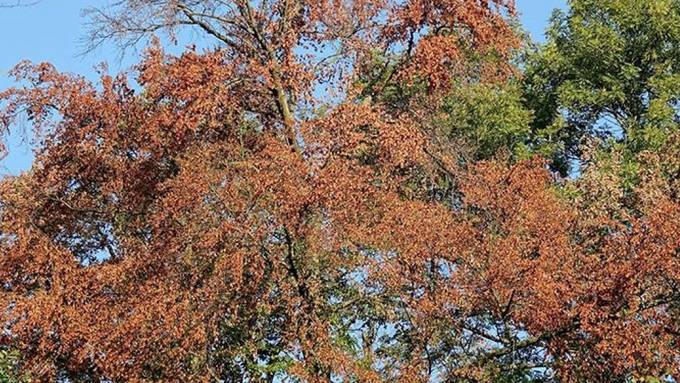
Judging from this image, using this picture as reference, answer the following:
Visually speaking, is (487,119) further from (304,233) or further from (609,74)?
(304,233)

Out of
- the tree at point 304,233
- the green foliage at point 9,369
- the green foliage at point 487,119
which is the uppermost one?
the green foliage at point 487,119

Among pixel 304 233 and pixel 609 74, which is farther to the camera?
pixel 609 74

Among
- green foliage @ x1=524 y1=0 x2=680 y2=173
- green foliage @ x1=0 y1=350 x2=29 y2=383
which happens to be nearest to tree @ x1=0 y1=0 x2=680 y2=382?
green foliage @ x1=0 y1=350 x2=29 y2=383

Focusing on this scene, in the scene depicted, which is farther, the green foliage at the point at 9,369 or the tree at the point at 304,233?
the tree at the point at 304,233

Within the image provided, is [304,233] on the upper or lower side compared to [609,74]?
lower

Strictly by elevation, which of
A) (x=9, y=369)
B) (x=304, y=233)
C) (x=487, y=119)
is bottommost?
(x=9, y=369)

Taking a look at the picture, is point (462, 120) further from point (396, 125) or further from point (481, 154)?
point (396, 125)

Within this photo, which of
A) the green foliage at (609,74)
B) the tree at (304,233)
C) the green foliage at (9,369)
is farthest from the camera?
the green foliage at (609,74)

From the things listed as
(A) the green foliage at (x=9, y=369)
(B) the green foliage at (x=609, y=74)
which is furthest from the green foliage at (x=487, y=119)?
(A) the green foliage at (x=9, y=369)

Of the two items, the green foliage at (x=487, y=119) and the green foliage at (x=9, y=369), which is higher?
the green foliage at (x=487, y=119)

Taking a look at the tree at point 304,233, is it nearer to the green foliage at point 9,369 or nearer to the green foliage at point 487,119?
the green foliage at point 9,369

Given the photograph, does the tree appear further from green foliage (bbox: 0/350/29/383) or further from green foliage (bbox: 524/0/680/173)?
green foliage (bbox: 524/0/680/173)

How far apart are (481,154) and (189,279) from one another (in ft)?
27.4

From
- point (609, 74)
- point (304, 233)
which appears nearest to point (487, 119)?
point (609, 74)
